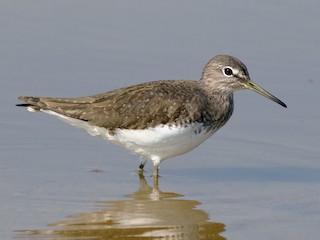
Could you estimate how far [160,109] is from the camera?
12609 millimetres

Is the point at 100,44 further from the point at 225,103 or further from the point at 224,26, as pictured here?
the point at 225,103

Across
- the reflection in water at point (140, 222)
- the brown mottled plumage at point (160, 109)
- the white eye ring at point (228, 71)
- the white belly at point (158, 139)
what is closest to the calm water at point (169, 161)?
the reflection in water at point (140, 222)

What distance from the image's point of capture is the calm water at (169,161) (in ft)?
36.7

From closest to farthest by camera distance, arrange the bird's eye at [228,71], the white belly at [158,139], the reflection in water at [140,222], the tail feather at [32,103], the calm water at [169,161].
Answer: the reflection in water at [140,222]
the calm water at [169,161]
the white belly at [158,139]
the tail feather at [32,103]
the bird's eye at [228,71]

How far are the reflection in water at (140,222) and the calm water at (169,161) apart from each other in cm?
2

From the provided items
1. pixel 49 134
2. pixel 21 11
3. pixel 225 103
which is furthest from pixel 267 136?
pixel 21 11

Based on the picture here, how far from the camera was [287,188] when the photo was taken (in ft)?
41.1

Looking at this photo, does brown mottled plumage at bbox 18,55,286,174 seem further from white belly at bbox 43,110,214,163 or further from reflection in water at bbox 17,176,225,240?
reflection in water at bbox 17,176,225,240

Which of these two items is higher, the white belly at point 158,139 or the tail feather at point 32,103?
the tail feather at point 32,103

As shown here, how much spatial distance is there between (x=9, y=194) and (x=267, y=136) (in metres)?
3.90

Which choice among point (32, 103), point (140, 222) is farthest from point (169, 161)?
point (140, 222)

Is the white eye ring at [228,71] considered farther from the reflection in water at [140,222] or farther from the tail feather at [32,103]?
the tail feather at [32,103]

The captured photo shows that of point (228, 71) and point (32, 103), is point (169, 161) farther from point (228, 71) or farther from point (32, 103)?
point (32, 103)

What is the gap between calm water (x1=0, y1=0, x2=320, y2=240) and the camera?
36.7 ft
